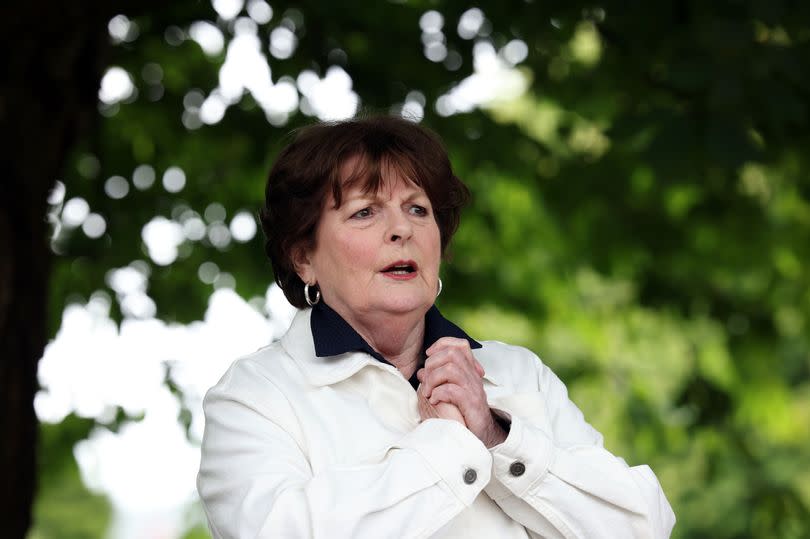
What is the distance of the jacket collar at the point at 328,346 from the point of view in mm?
2799

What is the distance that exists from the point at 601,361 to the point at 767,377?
1538 millimetres

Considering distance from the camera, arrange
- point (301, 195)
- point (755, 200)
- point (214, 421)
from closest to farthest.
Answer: point (214, 421) < point (301, 195) < point (755, 200)

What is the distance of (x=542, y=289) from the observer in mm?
7391

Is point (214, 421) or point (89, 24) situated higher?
point (89, 24)

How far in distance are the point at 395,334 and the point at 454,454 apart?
504mm

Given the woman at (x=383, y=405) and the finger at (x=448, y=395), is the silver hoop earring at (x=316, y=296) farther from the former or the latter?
the finger at (x=448, y=395)

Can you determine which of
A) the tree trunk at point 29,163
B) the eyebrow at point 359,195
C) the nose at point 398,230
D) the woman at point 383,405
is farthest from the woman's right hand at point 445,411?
the tree trunk at point 29,163

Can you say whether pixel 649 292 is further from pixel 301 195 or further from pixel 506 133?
pixel 301 195

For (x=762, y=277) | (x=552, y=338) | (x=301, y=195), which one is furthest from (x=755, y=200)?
(x=301, y=195)

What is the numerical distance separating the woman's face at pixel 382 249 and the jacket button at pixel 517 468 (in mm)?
442

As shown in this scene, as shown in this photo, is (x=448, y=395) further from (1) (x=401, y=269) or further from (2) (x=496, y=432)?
(1) (x=401, y=269)

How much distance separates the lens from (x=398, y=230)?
281cm

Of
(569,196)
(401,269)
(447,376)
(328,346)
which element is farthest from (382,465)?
(569,196)

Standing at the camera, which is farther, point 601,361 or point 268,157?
point 601,361
